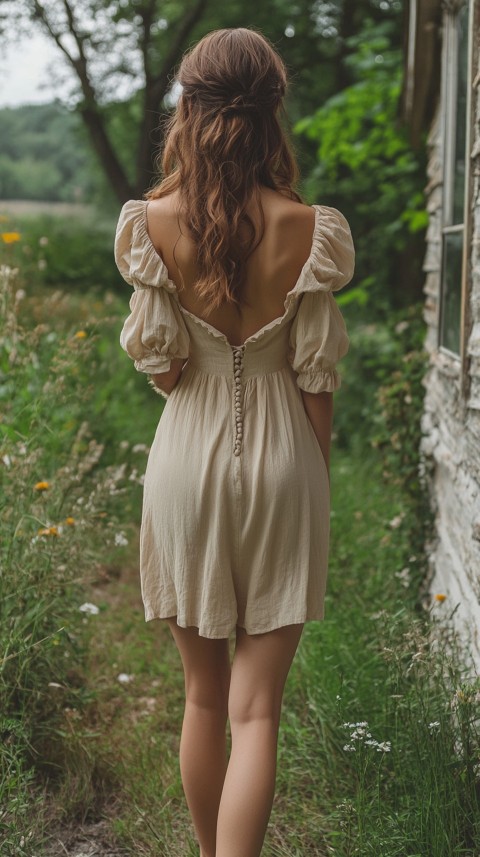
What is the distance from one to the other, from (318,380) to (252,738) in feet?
2.78

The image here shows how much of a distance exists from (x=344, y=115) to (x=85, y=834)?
21.2ft

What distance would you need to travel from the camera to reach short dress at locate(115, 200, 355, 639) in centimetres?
209

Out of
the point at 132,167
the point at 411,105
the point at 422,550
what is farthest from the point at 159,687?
the point at 132,167

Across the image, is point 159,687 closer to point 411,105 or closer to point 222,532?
point 222,532

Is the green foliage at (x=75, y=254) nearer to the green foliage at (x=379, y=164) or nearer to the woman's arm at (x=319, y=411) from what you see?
the green foliage at (x=379, y=164)

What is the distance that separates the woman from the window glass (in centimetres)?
163

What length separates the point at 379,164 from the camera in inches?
299

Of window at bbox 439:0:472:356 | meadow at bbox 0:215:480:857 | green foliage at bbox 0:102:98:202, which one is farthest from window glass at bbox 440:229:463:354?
green foliage at bbox 0:102:98:202

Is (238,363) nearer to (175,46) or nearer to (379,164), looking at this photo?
(379,164)

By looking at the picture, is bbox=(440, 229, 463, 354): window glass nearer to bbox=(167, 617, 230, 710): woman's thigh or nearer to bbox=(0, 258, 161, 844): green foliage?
bbox=(0, 258, 161, 844): green foliage

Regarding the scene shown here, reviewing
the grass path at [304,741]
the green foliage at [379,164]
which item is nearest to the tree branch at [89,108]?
the green foliage at [379,164]

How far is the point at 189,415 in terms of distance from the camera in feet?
7.09

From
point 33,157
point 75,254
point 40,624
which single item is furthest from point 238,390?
point 33,157

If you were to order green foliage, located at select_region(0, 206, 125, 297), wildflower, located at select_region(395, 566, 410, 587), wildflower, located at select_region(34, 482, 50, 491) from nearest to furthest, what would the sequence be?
1. wildflower, located at select_region(34, 482, 50, 491)
2. wildflower, located at select_region(395, 566, 410, 587)
3. green foliage, located at select_region(0, 206, 125, 297)
